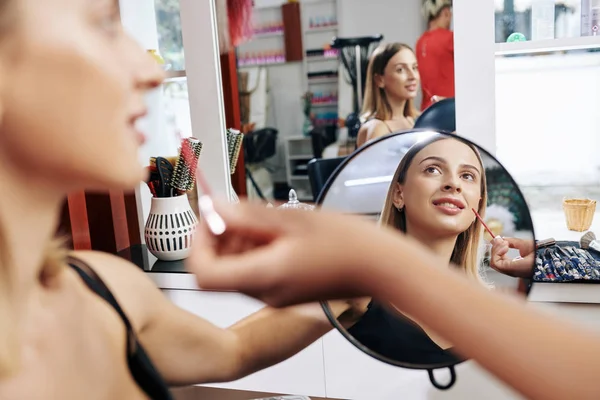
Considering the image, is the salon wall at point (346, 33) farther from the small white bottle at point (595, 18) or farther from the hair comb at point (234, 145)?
the small white bottle at point (595, 18)

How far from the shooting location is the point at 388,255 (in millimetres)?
402

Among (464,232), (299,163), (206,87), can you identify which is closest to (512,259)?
(464,232)

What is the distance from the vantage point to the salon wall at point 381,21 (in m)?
1.38

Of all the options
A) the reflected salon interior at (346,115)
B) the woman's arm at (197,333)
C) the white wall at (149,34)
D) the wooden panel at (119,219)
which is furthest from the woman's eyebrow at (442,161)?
the wooden panel at (119,219)

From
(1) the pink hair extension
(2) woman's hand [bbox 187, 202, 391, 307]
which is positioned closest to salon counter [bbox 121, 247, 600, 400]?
(1) the pink hair extension

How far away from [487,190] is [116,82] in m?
0.42

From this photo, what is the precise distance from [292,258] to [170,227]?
46.7 inches

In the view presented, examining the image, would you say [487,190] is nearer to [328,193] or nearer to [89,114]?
[328,193]

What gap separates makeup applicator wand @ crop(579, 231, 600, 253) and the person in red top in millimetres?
484

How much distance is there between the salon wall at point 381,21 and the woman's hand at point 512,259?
86 cm

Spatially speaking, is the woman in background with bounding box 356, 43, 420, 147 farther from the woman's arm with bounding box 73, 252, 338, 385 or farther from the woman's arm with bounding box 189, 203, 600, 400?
the woman's arm with bounding box 189, 203, 600, 400

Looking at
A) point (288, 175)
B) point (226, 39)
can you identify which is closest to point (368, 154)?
point (288, 175)

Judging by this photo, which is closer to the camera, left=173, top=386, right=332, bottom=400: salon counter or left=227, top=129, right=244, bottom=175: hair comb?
left=173, top=386, right=332, bottom=400: salon counter

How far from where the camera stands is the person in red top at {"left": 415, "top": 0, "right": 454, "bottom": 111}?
1.38m
